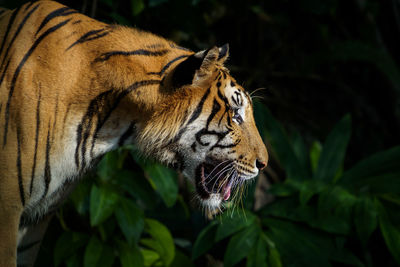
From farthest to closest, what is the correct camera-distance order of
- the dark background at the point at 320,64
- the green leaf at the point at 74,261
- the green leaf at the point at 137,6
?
the dark background at the point at 320,64 < the green leaf at the point at 137,6 < the green leaf at the point at 74,261

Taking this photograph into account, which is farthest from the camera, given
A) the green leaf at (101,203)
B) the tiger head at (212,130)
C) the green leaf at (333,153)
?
the green leaf at (333,153)

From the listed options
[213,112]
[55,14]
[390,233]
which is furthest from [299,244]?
[55,14]

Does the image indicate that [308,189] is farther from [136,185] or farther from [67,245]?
[67,245]

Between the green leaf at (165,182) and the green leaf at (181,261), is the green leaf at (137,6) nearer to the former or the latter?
the green leaf at (165,182)

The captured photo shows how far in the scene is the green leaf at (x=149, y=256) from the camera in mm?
3465

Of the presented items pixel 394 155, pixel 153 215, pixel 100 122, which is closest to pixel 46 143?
pixel 100 122

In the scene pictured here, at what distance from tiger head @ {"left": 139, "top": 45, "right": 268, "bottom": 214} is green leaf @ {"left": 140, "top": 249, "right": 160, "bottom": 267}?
4.26ft

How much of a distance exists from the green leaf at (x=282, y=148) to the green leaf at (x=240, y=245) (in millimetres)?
769

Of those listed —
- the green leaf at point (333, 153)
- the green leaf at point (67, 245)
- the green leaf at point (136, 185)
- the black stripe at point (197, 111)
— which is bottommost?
the green leaf at point (67, 245)

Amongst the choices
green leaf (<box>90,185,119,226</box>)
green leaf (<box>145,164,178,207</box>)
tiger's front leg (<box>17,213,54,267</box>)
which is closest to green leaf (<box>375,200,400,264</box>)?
green leaf (<box>145,164,178,207</box>)

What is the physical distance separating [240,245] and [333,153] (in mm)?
1297

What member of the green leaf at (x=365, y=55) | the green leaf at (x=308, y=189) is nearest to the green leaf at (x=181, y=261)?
the green leaf at (x=308, y=189)

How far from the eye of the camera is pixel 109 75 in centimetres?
207

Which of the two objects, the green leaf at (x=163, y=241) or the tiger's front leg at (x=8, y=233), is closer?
the tiger's front leg at (x=8, y=233)
